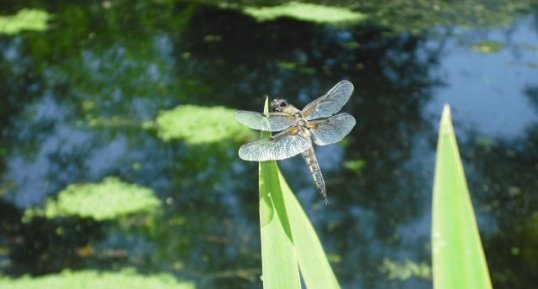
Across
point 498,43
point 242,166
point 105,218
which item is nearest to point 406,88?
point 498,43

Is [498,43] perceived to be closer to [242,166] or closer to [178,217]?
[242,166]

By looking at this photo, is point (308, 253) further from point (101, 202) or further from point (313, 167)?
point (101, 202)

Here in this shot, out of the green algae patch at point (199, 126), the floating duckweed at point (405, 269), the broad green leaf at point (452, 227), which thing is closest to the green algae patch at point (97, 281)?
the floating duckweed at point (405, 269)

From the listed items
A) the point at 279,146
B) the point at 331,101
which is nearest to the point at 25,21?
the point at 331,101

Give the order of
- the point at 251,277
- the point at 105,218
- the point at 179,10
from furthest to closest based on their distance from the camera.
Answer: the point at 179,10, the point at 105,218, the point at 251,277

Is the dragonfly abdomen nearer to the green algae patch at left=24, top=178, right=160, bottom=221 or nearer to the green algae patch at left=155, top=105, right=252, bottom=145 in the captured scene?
the green algae patch at left=24, top=178, right=160, bottom=221

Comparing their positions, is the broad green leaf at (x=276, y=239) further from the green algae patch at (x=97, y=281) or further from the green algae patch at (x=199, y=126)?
the green algae patch at (x=199, y=126)

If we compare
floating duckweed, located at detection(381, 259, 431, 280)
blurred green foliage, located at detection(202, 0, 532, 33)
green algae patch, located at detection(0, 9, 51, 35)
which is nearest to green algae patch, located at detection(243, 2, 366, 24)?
blurred green foliage, located at detection(202, 0, 532, 33)
